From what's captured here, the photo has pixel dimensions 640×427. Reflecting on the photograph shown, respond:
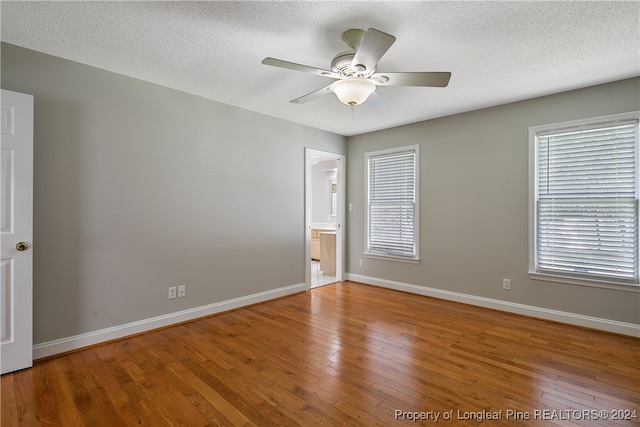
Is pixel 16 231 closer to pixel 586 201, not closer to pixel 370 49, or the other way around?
pixel 370 49

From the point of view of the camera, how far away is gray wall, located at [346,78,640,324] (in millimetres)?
3281

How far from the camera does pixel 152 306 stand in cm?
326

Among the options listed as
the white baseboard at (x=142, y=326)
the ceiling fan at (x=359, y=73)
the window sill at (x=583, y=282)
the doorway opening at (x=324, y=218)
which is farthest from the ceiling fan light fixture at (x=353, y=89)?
the window sill at (x=583, y=282)

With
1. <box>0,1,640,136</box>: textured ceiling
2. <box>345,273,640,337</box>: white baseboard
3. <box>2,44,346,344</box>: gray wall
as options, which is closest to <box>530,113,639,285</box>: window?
<box>345,273,640,337</box>: white baseboard

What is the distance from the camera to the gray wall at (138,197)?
2668 millimetres

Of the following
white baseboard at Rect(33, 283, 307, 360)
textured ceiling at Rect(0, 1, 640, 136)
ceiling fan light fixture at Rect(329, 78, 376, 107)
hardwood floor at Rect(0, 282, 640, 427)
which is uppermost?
textured ceiling at Rect(0, 1, 640, 136)

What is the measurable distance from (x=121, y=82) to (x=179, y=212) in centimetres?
135

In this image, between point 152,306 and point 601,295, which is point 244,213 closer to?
point 152,306

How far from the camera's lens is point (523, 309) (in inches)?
146

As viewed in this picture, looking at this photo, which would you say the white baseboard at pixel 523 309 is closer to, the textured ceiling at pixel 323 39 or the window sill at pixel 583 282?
the window sill at pixel 583 282

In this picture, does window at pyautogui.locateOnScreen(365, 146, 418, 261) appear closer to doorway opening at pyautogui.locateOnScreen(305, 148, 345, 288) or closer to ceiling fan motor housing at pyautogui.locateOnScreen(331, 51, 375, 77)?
doorway opening at pyautogui.locateOnScreen(305, 148, 345, 288)

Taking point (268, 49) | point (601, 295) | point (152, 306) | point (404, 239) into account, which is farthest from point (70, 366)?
point (601, 295)

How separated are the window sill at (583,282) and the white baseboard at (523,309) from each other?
0.33 metres

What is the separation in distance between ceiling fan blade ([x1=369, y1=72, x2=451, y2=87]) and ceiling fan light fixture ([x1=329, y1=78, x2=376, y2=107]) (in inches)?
2.4
